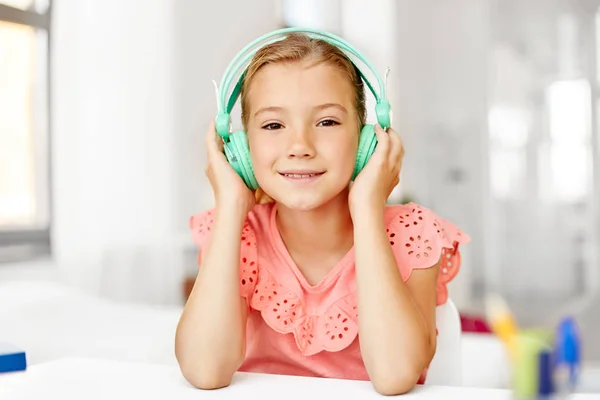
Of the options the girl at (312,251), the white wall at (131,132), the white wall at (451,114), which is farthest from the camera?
the white wall at (451,114)

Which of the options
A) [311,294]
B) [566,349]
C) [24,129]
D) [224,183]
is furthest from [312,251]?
[24,129]

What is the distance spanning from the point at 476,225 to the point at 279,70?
402 centimetres

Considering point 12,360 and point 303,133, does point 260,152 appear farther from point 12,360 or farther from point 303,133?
point 12,360

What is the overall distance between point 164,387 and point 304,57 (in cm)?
47

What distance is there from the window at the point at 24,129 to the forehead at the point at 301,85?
97 centimetres

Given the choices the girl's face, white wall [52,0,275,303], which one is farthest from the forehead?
white wall [52,0,275,303]

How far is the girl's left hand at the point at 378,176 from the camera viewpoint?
91 centimetres

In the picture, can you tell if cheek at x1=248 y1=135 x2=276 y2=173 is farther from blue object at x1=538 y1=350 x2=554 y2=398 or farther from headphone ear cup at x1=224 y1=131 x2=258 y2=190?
blue object at x1=538 y1=350 x2=554 y2=398

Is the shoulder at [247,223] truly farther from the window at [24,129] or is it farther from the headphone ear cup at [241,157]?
the window at [24,129]

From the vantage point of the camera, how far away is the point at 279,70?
98 centimetres

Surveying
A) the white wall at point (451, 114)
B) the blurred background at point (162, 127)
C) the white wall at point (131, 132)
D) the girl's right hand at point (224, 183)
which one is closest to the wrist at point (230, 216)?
the girl's right hand at point (224, 183)

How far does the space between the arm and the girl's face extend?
8cm

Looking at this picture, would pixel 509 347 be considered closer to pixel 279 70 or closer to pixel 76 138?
pixel 279 70

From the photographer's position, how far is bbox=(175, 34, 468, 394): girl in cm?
86
